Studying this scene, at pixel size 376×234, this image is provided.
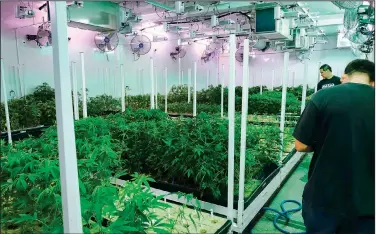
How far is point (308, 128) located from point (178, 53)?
1036 centimetres

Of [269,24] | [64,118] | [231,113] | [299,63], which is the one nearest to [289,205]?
[231,113]

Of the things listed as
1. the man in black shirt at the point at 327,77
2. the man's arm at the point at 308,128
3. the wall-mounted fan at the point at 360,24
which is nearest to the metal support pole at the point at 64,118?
the man's arm at the point at 308,128

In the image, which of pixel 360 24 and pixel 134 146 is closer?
pixel 134 146

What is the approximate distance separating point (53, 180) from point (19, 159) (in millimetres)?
290

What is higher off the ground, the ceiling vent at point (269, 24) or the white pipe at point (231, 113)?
the ceiling vent at point (269, 24)

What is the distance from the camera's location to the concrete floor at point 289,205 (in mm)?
2395

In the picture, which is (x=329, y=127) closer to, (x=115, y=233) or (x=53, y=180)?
(x=115, y=233)

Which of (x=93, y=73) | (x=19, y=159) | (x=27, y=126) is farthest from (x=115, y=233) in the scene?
(x=93, y=73)

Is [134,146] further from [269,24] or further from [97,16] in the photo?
[97,16]

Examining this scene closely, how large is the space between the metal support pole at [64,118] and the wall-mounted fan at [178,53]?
425 inches

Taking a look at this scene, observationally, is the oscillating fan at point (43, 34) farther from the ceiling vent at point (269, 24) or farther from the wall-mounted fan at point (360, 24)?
the wall-mounted fan at point (360, 24)

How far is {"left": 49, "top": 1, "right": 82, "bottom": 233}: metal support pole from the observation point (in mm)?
624

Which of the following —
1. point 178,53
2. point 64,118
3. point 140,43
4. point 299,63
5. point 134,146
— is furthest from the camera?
point 299,63

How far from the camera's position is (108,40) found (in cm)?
707
